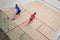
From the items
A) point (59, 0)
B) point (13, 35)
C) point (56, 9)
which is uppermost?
point (59, 0)

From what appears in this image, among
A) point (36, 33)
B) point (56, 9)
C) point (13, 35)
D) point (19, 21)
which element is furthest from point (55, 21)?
point (13, 35)

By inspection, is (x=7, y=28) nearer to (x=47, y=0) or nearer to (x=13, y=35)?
(x=13, y=35)

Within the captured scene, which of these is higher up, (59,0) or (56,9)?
(59,0)

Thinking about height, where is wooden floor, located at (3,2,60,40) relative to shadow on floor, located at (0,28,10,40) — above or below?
above

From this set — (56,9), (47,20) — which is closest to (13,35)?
(47,20)

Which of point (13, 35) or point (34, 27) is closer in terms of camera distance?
point (13, 35)

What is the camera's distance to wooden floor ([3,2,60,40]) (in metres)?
1.13

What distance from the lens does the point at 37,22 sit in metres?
1.31

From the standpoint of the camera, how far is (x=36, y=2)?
68.2 inches

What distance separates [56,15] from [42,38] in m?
0.58

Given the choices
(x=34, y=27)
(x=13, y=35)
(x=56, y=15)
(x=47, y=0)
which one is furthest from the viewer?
(x=47, y=0)

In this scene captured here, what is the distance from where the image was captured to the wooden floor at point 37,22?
44.4 inches

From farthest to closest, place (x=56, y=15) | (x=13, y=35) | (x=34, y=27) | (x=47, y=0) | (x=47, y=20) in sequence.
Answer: (x=47, y=0) < (x=56, y=15) < (x=47, y=20) < (x=34, y=27) < (x=13, y=35)

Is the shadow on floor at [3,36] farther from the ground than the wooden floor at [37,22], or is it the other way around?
the wooden floor at [37,22]
